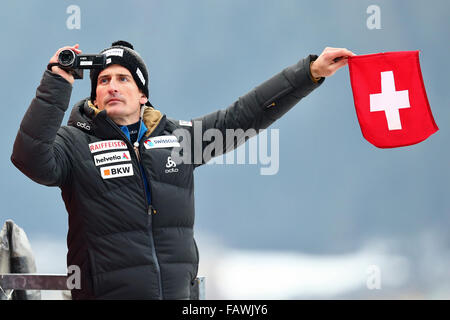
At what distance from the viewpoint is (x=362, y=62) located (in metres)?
2.46

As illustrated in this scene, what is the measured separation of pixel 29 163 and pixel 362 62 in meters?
1.41

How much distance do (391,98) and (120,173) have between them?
1.20m

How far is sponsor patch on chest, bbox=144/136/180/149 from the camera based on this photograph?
7.14 ft

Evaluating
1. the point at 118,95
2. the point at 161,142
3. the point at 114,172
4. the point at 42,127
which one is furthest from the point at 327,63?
the point at 42,127

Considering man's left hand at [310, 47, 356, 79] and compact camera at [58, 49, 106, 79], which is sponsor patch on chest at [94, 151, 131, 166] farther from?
man's left hand at [310, 47, 356, 79]

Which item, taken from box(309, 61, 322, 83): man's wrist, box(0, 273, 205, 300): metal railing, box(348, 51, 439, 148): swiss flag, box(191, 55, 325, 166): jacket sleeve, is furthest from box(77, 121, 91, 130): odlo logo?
box(348, 51, 439, 148): swiss flag

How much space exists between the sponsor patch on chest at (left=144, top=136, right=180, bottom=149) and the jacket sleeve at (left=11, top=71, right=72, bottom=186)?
14.4 inches

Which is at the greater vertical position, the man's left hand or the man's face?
the man's left hand

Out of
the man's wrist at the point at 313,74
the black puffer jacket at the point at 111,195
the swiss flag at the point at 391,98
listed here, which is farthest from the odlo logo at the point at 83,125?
the swiss flag at the point at 391,98

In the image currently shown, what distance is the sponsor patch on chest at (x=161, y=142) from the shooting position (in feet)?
7.14

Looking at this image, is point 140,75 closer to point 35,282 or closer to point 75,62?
point 75,62

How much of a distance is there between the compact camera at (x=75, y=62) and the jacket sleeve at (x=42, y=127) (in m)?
0.05
